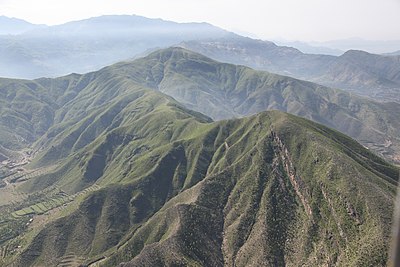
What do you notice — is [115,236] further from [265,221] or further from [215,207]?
[265,221]

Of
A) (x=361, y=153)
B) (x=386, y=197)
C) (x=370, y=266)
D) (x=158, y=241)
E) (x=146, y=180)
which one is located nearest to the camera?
(x=370, y=266)

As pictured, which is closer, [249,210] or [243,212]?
[249,210]

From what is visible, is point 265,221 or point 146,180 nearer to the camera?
point 265,221

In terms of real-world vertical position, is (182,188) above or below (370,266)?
below

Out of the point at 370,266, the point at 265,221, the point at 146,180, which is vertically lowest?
the point at 146,180

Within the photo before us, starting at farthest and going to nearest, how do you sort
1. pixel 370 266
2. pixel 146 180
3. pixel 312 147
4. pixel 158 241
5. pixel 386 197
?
pixel 146 180 → pixel 312 147 → pixel 158 241 → pixel 386 197 → pixel 370 266

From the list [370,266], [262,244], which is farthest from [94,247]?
[370,266]

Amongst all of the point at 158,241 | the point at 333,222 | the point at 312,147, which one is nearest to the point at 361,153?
the point at 312,147

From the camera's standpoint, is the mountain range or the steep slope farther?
the mountain range

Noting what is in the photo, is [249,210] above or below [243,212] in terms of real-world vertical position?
above

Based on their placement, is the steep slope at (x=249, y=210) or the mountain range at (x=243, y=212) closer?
the steep slope at (x=249, y=210)
